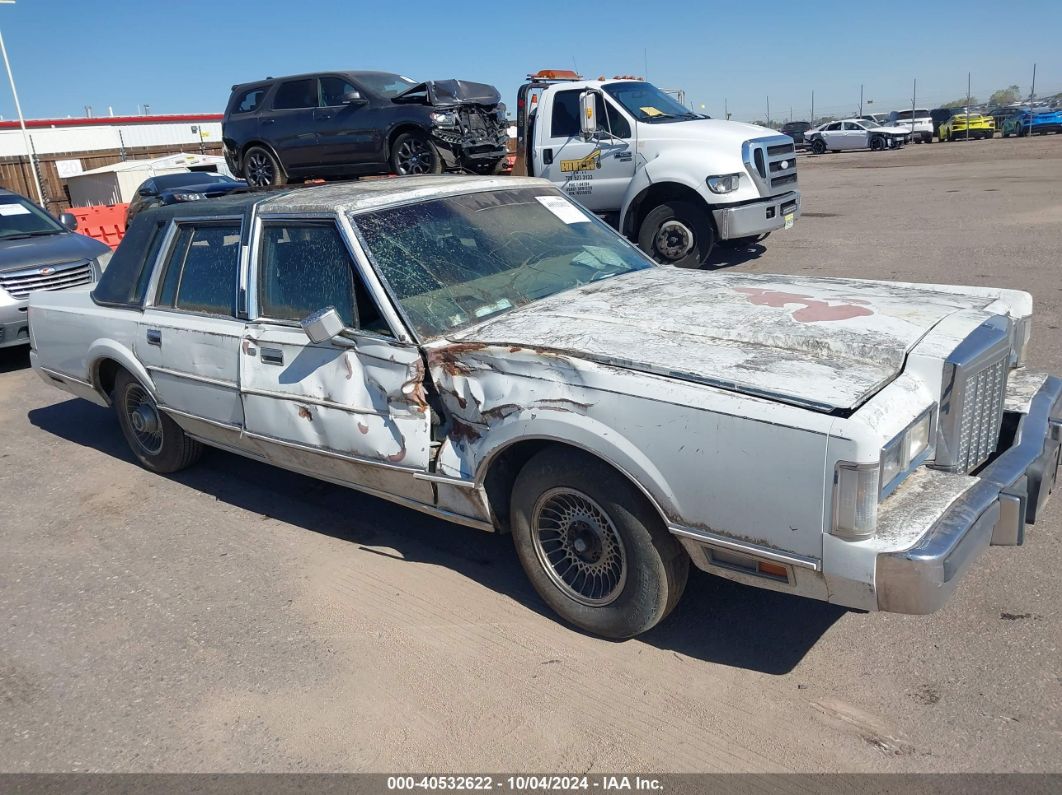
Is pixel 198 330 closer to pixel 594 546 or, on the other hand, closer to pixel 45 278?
pixel 594 546

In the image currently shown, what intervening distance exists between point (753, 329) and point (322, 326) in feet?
5.83

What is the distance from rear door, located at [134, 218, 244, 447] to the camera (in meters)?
4.44

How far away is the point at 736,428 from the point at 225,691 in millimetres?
2200

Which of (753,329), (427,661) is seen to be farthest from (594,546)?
(753,329)

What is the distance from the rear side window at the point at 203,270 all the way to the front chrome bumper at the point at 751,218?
20.9 ft

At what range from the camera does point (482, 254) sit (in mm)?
4164

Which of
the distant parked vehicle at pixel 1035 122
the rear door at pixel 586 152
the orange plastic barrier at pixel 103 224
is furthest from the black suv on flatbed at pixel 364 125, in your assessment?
the distant parked vehicle at pixel 1035 122

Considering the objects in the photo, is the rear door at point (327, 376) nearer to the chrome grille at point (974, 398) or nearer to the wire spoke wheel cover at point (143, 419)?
the wire spoke wheel cover at point (143, 419)

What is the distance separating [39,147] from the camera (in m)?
33.5

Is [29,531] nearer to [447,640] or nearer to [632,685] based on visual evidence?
[447,640]

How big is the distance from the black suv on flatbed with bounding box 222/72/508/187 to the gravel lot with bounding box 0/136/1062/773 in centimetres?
698

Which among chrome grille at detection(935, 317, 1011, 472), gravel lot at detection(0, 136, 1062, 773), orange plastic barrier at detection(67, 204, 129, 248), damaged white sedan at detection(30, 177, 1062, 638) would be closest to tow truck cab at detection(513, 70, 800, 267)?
damaged white sedan at detection(30, 177, 1062, 638)

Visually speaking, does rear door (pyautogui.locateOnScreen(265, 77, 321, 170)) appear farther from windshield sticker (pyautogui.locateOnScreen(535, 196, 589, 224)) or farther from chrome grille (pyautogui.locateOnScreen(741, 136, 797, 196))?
windshield sticker (pyautogui.locateOnScreen(535, 196, 589, 224))

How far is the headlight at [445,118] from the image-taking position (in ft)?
35.1
